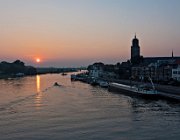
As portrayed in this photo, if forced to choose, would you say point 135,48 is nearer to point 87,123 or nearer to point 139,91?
point 139,91

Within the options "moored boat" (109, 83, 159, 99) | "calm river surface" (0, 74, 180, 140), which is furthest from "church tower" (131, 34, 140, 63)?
"calm river surface" (0, 74, 180, 140)

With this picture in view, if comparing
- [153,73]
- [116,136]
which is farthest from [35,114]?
[153,73]

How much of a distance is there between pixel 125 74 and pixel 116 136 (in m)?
109

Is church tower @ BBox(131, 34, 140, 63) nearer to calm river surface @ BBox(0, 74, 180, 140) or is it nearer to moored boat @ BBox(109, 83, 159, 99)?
moored boat @ BBox(109, 83, 159, 99)

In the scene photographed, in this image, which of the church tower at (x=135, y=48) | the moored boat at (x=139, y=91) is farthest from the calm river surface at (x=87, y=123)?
the church tower at (x=135, y=48)

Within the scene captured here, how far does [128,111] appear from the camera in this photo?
134 ft

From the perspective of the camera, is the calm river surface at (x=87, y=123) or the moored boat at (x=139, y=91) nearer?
the calm river surface at (x=87, y=123)

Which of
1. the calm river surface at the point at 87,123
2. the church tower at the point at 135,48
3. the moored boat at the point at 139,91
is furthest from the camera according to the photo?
the church tower at the point at 135,48

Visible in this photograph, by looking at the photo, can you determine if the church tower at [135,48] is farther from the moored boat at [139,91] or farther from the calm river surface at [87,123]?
the calm river surface at [87,123]

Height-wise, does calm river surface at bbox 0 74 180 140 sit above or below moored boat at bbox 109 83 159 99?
below

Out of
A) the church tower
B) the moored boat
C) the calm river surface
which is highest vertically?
the church tower

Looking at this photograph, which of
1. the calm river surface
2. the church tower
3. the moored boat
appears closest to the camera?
the calm river surface

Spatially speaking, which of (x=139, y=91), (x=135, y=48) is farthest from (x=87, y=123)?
(x=135, y=48)

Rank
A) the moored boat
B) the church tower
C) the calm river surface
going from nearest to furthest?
1. the calm river surface
2. the moored boat
3. the church tower
